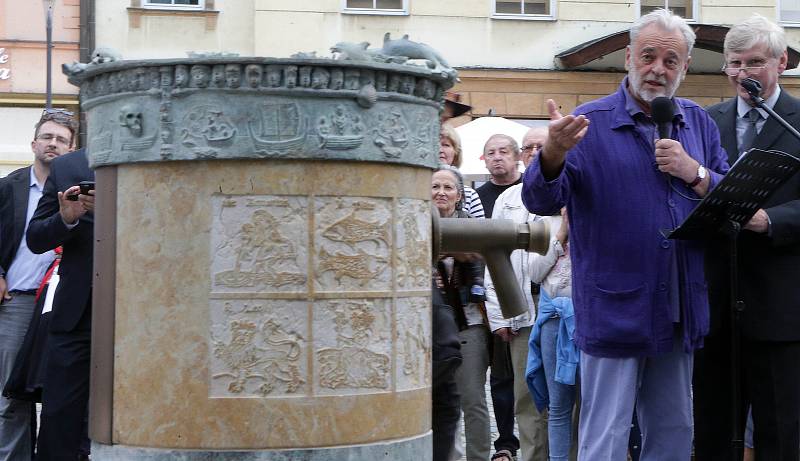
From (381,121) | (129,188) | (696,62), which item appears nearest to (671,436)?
(381,121)

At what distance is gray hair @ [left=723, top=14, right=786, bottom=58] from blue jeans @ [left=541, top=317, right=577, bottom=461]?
6.20 feet

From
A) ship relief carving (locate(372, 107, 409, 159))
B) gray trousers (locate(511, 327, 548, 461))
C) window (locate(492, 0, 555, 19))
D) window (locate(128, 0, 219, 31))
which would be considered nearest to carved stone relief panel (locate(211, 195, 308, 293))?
ship relief carving (locate(372, 107, 409, 159))

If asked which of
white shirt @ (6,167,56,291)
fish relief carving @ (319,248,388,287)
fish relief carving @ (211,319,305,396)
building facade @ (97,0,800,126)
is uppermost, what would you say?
building facade @ (97,0,800,126)

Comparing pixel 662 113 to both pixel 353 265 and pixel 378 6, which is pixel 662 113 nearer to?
pixel 353 265

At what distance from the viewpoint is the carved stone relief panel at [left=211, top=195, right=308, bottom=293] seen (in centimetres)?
329

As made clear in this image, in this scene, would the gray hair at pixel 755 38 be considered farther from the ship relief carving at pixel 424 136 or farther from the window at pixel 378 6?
the window at pixel 378 6

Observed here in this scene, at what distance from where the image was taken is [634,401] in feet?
15.2

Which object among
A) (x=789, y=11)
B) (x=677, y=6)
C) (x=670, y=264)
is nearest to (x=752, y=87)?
(x=670, y=264)

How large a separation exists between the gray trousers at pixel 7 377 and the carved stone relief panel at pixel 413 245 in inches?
141

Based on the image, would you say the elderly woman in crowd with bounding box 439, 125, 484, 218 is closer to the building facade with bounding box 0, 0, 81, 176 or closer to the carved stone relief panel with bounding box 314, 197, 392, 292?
the carved stone relief panel with bounding box 314, 197, 392, 292

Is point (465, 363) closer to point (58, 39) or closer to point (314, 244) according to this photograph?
point (314, 244)

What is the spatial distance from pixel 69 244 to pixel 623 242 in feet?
7.46

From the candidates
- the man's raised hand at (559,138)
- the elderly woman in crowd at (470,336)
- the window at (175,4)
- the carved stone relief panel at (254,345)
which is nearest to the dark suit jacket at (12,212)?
the elderly woman in crowd at (470,336)

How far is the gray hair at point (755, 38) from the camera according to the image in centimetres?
538
